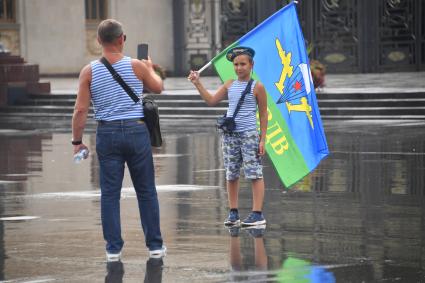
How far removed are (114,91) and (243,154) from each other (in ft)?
6.95

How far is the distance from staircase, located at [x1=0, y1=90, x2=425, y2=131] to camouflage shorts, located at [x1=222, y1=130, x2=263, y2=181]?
1349 centimetres

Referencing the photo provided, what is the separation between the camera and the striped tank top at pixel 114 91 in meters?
8.57

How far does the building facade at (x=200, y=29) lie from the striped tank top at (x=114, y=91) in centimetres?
2607

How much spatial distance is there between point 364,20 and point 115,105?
26.2 meters

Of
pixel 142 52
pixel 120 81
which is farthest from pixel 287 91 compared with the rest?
pixel 120 81

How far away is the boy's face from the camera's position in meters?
10.2

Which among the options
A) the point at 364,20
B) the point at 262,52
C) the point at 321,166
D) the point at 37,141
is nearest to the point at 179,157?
the point at 321,166

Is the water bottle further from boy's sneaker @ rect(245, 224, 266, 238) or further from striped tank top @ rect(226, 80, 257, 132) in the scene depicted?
striped tank top @ rect(226, 80, 257, 132)

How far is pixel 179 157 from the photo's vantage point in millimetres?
17203

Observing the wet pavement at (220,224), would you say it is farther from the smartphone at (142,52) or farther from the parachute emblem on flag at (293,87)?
the smartphone at (142,52)

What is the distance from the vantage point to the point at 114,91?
8.58 metres

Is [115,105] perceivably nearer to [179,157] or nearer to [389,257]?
[389,257]

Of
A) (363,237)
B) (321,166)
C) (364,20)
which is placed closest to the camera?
(363,237)

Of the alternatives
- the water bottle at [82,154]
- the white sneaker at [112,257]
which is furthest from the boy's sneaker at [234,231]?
the water bottle at [82,154]
